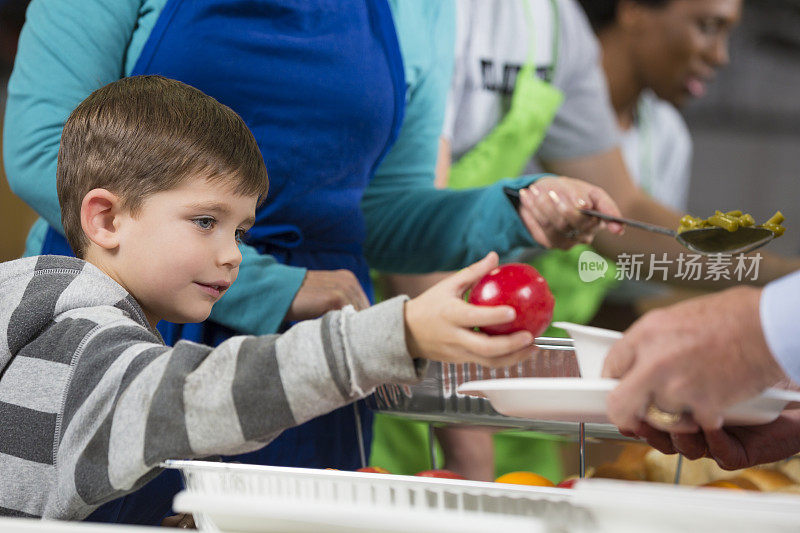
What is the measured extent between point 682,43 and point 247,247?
1123mm

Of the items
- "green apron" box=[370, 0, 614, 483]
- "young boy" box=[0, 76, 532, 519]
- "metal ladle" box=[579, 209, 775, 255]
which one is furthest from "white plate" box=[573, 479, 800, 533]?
"green apron" box=[370, 0, 614, 483]

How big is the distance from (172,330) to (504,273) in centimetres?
58

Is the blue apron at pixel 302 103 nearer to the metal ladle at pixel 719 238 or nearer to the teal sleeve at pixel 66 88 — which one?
the teal sleeve at pixel 66 88

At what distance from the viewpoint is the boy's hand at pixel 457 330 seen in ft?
1.92

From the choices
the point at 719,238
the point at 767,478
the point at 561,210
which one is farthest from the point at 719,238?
the point at 767,478

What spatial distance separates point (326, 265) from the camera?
1.27 metres

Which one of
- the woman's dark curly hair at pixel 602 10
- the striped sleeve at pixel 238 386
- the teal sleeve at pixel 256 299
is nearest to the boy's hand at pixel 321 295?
the teal sleeve at pixel 256 299

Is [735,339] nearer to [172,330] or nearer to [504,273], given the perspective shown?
[504,273]

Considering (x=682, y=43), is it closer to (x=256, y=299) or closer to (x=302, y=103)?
(x=302, y=103)

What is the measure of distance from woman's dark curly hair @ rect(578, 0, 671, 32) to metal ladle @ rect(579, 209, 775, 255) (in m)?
0.78

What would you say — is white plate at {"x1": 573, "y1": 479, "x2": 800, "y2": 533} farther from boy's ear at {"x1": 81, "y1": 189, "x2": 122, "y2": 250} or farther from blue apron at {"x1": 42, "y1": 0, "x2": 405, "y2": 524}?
blue apron at {"x1": 42, "y1": 0, "x2": 405, "y2": 524}

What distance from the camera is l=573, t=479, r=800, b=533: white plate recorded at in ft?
1.44

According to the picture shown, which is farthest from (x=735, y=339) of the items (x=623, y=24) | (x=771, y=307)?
(x=623, y=24)

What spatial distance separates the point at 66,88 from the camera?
1066 mm
